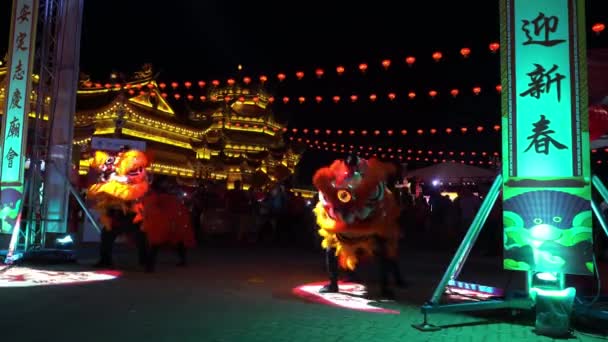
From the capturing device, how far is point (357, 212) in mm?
6176

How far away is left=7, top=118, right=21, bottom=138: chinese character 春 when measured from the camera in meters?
9.27

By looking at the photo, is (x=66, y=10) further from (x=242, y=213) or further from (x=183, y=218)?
(x=242, y=213)

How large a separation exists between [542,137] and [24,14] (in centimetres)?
890

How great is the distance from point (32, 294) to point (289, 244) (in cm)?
860

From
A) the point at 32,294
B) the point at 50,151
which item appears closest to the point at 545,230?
the point at 32,294

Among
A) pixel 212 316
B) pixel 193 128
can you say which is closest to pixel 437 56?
pixel 212 316

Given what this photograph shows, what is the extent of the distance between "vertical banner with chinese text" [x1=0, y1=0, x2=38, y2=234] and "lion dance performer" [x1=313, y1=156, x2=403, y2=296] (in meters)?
5.84

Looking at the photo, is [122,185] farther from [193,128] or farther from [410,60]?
[193,128]

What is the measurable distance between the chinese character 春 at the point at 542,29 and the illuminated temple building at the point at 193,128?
2126 centimetres

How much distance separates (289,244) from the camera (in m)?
14.1

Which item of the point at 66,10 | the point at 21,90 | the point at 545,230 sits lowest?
the point at 545,230

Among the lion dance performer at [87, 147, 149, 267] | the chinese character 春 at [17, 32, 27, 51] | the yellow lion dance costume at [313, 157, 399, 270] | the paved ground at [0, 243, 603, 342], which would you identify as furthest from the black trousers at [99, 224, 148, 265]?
the chinese character 春 at [17, 32, 27, 51]

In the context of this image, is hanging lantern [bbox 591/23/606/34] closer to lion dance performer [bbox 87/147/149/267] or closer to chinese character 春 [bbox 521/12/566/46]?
chinese character 春 [bbox 521/12/566/46]

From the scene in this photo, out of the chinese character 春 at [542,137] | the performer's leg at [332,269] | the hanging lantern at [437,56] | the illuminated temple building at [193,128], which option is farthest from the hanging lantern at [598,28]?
the illuminated temple building at [193,128]
